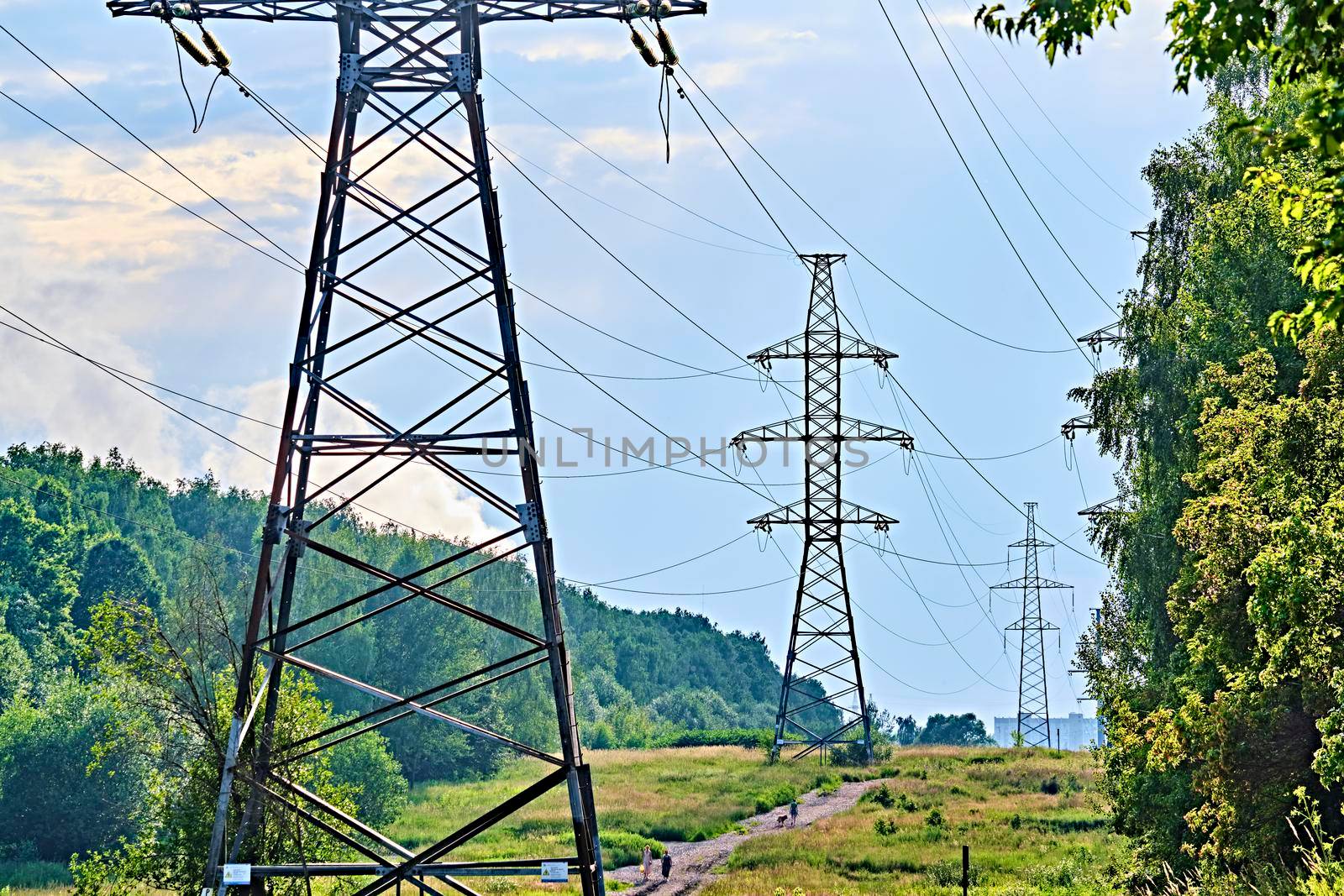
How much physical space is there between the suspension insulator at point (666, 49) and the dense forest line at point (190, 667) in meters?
9.79

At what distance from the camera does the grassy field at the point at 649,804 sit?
37.2 meters

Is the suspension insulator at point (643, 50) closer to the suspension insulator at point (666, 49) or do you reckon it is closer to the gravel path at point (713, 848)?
the suspension insulator at point (666, 49)

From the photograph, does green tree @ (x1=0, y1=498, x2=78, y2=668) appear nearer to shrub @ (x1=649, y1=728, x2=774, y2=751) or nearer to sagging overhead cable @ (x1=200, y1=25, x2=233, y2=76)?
shrub @ (x1=649, y1=728, x2=774, y2=751)

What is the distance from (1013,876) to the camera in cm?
2780

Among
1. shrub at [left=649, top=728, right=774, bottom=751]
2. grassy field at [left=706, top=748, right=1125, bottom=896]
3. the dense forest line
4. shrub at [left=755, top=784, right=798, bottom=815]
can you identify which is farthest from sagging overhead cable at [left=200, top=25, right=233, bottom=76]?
shrub at [left=649, top=728, right=774, bottom=751]

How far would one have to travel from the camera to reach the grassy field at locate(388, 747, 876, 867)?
37219mm

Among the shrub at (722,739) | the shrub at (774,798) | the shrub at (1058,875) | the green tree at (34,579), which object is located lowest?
the shrub at (1058,875)

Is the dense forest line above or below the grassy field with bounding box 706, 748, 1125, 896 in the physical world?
above

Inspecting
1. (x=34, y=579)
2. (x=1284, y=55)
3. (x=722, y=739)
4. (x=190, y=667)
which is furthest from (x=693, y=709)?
(x=1284, y=55)

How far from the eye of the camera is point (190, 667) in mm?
37312

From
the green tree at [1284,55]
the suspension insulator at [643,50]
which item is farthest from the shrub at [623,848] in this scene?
the green tree at [1284,55]

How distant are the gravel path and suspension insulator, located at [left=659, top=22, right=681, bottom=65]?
1596 cm

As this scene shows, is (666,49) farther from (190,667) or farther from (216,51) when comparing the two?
(190,667)

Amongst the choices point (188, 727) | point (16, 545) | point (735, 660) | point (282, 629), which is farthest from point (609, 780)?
point (735, 660)
